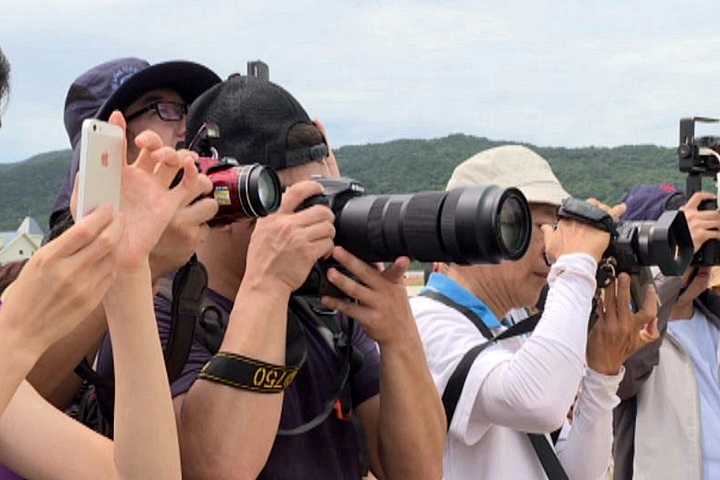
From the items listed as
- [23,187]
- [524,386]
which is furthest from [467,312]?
[23,187]

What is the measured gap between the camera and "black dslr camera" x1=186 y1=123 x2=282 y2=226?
1581 millimetres

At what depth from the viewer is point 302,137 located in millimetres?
1887

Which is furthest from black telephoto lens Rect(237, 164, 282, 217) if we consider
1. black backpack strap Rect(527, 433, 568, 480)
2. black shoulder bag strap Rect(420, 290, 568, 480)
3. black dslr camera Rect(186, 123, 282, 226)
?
black backpack strap Rect(527, 433, 568, 480)

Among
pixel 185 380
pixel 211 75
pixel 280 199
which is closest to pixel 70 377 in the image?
pixel 185 380

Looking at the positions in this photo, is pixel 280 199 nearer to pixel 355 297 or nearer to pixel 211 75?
pixel 355 297

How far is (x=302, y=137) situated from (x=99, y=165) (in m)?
0.74

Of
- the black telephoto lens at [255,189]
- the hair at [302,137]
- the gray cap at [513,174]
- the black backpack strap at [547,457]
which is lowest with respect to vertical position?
the black backpack strap at [547,457]

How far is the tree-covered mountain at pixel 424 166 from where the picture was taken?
65.5ft

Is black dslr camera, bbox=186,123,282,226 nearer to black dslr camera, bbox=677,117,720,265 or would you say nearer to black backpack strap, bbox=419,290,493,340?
black backpack strap, bbox=419,290,493,340

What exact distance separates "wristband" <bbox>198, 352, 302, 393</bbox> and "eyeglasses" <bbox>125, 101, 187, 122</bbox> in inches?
27.4

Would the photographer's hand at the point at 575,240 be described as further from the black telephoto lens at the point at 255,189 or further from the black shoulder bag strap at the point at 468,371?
the black telephoto lens at the point at 255,189

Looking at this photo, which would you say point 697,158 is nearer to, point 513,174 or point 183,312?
point 513,174

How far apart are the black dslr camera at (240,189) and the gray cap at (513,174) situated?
38.9 inches

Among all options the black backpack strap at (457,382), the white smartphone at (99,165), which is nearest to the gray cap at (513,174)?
the black backpack strap at (457,382)
